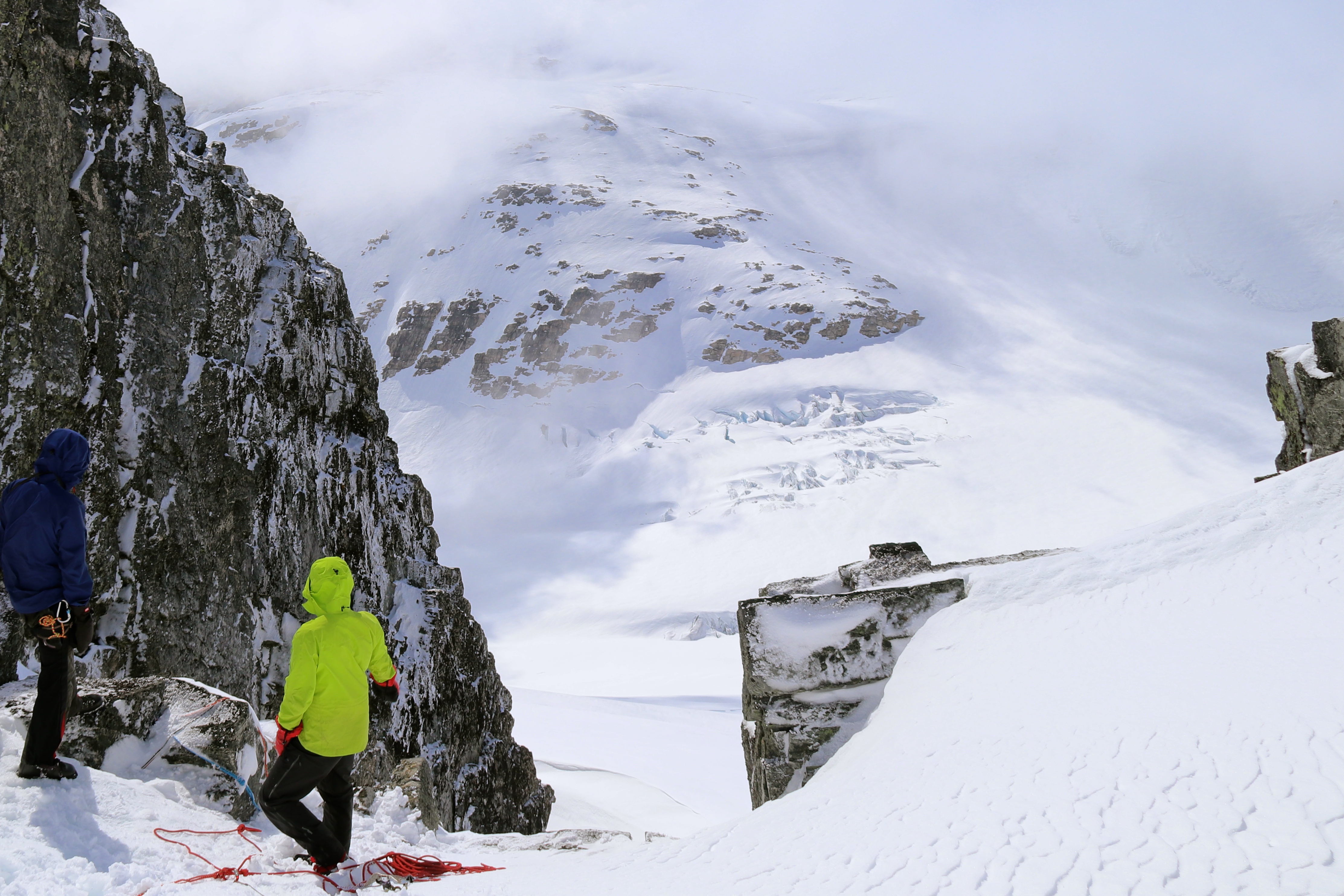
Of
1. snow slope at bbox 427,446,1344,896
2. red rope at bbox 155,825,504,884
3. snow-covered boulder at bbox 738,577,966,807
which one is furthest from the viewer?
snow-covered boulder at bbox 738,577,966,807

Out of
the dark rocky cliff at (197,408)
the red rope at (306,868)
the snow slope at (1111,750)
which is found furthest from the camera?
the dark rocky cliff at (197,408)

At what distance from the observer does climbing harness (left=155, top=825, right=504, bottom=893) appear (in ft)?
13.6

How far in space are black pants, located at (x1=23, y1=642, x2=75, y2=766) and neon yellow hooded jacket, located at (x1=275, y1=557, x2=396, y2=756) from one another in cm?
114

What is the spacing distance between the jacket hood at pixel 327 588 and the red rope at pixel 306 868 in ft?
4.31

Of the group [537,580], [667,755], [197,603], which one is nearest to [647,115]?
[537,580]

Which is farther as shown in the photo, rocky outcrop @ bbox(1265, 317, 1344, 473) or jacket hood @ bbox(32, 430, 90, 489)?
rocky outcrop @ bbox(1265, 317, 1344, 473)

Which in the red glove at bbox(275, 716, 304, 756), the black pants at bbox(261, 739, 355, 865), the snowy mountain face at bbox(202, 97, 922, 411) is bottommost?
the black pants at bbox(261, 739, 355, 865)

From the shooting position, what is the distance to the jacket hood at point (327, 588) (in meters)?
4.27

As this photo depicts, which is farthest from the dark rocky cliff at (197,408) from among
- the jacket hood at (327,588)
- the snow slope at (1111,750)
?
the snow slope at (1111,750)

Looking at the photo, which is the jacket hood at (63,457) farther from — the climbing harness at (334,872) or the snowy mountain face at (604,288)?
the snowy mountain face at (604,288)

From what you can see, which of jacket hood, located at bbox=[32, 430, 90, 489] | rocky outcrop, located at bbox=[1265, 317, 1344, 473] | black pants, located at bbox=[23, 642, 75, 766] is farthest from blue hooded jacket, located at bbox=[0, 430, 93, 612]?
rocky outcrop, located at bbox=[1265, 317, 1344, 473]

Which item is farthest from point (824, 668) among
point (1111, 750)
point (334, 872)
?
point (334, 872)

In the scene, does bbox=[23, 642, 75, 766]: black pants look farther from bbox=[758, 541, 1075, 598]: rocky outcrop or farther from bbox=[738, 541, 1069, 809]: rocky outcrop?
bbox=[758, 541, 1075, 598]: rocky outcrop

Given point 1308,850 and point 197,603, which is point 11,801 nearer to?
point 1308,850
